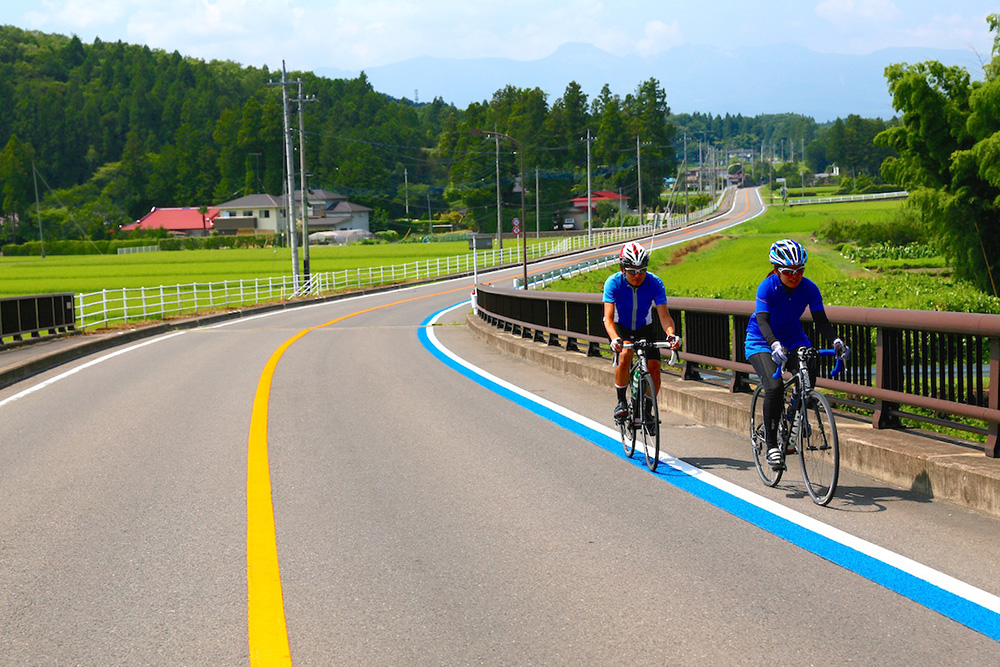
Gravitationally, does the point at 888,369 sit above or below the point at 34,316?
above

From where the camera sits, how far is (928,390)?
7.73 meters

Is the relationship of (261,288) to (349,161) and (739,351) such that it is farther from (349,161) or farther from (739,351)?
(349,161)

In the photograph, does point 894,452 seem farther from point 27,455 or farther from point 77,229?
point 77,229

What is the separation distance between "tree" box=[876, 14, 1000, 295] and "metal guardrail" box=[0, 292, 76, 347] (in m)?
40.2

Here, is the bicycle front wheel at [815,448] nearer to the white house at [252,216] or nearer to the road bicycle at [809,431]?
the road bicycle at [809,431]

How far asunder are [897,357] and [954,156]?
47.4 metres

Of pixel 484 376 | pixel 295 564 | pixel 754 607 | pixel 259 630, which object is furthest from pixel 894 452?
pixel 484 376

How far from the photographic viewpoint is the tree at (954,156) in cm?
5006

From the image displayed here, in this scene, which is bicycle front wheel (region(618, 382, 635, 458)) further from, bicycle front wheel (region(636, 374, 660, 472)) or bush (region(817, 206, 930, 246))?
bush (region(817, 206, 930, 246))

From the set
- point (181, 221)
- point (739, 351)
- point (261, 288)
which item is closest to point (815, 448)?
point (739, 351)

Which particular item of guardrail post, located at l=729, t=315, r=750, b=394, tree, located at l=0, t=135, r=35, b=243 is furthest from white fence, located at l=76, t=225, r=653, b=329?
tree, located at l=0, t=135, r=35, b=243

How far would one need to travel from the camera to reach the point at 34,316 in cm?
2408

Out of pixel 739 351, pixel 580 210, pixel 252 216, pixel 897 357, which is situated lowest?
pixel 739 351

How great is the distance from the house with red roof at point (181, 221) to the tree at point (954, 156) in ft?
397
